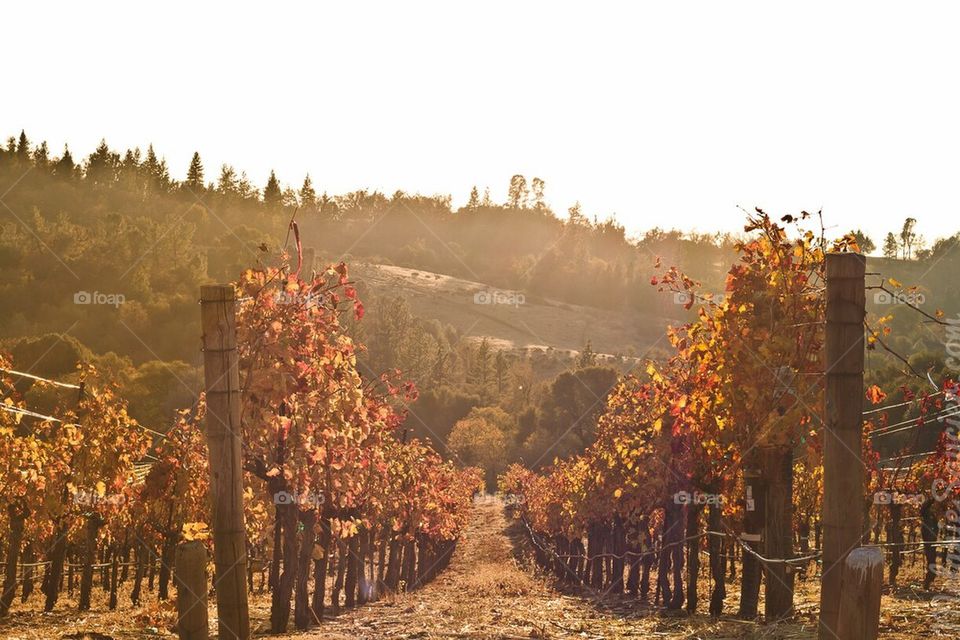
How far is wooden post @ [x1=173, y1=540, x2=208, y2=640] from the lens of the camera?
7840 millimetres

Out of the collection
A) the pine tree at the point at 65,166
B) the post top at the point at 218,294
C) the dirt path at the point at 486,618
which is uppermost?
the pine tree at the point at 65,166

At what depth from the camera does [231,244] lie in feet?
503

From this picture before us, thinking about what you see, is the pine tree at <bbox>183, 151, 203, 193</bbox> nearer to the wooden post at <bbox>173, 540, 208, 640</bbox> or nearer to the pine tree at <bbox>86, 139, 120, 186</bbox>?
the pine tree at <bbox>86, 139, 120, 186</bbox>

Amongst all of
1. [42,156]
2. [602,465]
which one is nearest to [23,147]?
[42,156]

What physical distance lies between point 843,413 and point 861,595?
184 centimetres

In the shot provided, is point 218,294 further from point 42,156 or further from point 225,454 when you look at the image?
point 42,156

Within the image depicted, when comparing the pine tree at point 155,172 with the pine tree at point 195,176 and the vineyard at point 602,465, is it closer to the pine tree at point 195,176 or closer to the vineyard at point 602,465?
the pine tree at point 195,176

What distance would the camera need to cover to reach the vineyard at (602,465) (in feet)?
27.2

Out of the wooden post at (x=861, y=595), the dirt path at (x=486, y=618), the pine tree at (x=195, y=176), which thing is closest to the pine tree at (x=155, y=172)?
the pine tree at (x=195, y=176)

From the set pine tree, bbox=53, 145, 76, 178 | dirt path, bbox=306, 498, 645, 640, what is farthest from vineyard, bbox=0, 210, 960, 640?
pine tree, bbox=53, 145, 76, 178

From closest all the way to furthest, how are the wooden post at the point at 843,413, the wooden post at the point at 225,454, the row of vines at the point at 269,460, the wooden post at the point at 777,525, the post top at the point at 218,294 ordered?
the wooden post at the point at 843,413 → the wooden post at the point at 225,454 → the post top at the point at 218,294 → the wooden post at the point at 777,525 → the row of vines at the point at 269,460

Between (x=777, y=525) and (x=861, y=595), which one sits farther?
(x=777, y=525)

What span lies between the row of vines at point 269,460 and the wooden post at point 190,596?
1408 mm

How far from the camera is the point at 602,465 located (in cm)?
2895
